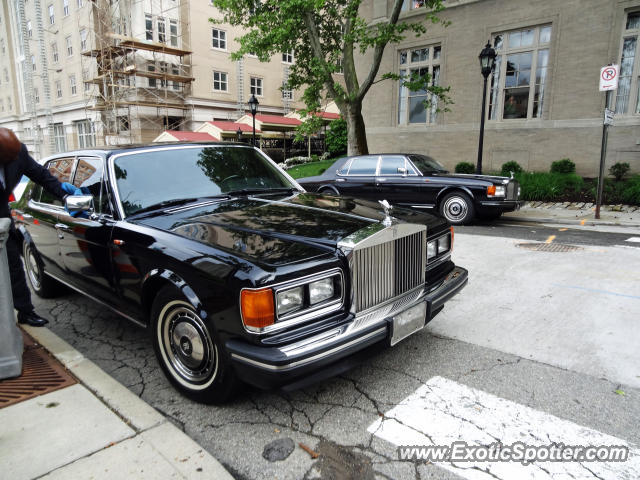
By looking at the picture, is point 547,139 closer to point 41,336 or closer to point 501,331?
point 501,331

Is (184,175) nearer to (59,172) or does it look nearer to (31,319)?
(59,172)

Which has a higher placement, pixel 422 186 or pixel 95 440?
pixel 422 186

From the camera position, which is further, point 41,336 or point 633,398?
point 41,336

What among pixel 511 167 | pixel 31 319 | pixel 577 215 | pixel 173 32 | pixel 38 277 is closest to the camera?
pixel 31 319

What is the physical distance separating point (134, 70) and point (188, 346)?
32382 millimetres

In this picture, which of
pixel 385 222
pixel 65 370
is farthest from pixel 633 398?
pixel 65 370

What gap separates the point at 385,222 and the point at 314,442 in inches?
58.3

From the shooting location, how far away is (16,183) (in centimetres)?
398

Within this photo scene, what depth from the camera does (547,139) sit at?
15.5 metres

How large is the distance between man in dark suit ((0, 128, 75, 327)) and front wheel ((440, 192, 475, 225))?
7531 millimetres

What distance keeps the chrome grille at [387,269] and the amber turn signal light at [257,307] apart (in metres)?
0.60

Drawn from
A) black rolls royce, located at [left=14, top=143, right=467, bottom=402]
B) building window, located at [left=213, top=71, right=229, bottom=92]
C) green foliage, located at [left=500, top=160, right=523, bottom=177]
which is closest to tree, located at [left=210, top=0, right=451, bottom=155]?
green foliage, located at [left=500, top=160, right=523, bottom=177]

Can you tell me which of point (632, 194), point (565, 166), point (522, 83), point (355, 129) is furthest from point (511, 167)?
point (355, 129)

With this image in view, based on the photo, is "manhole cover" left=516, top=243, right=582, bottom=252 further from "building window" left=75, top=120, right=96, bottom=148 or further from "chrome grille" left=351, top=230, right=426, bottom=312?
"building window" left=75, top=120, right=96, bottom=148
